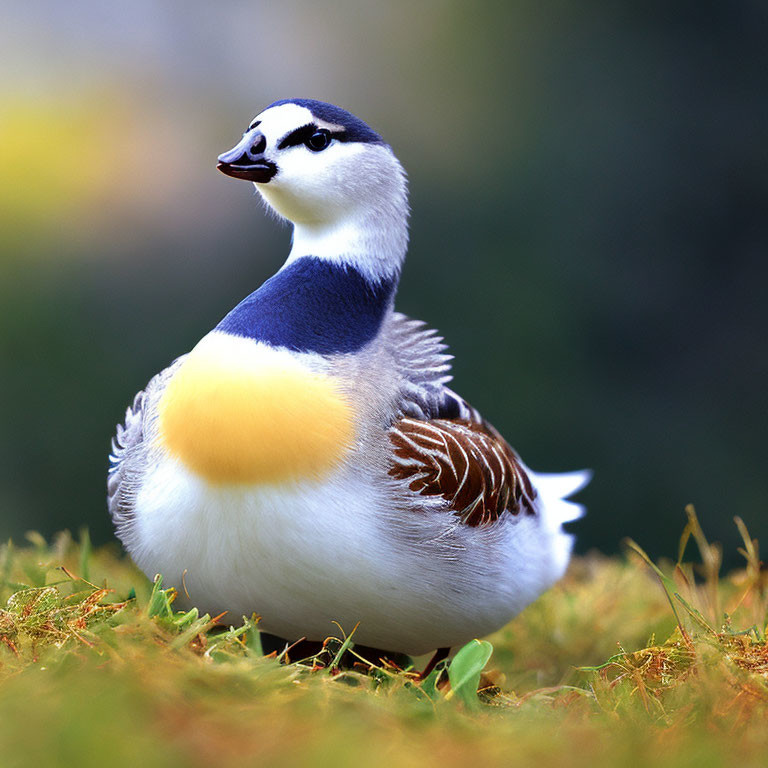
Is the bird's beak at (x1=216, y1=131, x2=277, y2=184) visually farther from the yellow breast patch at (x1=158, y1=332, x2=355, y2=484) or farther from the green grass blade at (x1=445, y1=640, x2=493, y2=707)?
the green grass blade at (x1=445, y1=640, x2=493, y2=707)

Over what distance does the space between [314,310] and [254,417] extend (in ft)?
0.96

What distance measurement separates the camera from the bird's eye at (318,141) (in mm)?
1857

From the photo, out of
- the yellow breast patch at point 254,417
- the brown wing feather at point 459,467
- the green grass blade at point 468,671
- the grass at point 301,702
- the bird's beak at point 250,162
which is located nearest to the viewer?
the grass at point 301,702

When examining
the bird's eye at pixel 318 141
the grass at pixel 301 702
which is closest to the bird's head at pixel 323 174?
the bird's eye at pixel 318 141

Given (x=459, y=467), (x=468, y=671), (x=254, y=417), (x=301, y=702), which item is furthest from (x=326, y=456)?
(x=301, y=702)

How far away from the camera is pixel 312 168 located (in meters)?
1.84

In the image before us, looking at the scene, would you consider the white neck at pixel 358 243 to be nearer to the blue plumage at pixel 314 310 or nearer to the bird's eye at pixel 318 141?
the blue plumage at pixel 314 310

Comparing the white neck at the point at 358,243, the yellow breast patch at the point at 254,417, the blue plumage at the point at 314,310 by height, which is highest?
the white neck at the point at 358,243

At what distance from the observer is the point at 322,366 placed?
170cm

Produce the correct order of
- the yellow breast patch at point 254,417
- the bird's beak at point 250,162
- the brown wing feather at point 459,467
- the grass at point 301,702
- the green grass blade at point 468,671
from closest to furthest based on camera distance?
the grass at point 301,702 < the green grass blade at point 468,671 < the yellow breast patch at point 254,417 < the brown wing feather at point 459,467 < the bird's beak at point 250,162

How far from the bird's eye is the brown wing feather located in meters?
0.54

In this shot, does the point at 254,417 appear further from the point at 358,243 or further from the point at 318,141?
the point at 318,141

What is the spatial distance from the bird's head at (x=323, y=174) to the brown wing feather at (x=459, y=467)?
0.35m

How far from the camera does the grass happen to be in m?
0.94
